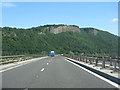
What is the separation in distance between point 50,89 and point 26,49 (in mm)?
114058

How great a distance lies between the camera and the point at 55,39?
535ft

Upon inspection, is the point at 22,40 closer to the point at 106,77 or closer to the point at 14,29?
the point at 14,29

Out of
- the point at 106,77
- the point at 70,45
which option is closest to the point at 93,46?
the point at 70,45

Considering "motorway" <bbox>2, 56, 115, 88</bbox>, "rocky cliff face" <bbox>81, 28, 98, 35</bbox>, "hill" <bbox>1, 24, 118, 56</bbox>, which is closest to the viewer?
"motorway" <bbox>2, 56, 115, 88</bbox>

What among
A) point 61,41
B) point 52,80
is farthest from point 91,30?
point 52,80

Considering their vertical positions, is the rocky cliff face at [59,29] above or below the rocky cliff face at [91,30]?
above

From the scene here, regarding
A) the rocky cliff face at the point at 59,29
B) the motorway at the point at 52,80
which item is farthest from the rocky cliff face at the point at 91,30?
the motorway at the point at 52,80

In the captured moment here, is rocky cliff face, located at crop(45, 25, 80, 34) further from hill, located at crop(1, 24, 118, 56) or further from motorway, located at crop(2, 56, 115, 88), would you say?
motorway, located at crop(2, 56, 115, 88)

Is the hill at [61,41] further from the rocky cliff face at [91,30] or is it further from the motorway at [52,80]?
the motorway at [52,80]

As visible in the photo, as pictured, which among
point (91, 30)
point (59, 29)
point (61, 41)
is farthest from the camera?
point (59, 29)

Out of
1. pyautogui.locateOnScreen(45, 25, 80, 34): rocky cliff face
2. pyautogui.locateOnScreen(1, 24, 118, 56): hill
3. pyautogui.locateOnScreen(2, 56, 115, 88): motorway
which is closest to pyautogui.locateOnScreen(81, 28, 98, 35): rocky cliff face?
pyautogui.locateOnScreen(1, 24, 118, 56): hill

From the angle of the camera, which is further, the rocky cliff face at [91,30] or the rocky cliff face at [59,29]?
the rocky cliff face at [59,29]

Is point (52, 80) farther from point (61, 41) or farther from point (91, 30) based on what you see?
point (91, 30)

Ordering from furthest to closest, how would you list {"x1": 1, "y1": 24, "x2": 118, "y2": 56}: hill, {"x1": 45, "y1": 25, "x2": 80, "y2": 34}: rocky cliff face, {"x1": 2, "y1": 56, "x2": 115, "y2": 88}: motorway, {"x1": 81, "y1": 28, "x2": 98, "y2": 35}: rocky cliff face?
{"x1": 45, "y1": 25, "x2": 80, "y2": 34}: rocky cliff face
{"x1": 81, "y1": 28, "x2": 98, "y2": 35}: rocky cliff face
{"x1": 1, "y1": 24, "x2": 118, "y2": 56}: hill
{"x1": 2, "y1": 56, "x2": 115, "y2": 88}: motorway
